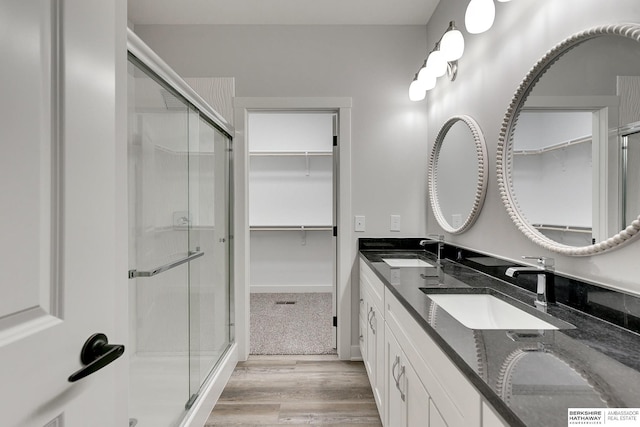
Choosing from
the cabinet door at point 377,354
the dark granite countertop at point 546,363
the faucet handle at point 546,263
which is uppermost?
the faucet handle at point 546,263

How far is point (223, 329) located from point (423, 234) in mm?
1709

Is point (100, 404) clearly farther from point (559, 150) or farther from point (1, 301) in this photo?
point (559, 150)

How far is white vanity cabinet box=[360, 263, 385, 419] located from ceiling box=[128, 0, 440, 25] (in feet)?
6.25

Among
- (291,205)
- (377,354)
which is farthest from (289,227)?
(377,354)

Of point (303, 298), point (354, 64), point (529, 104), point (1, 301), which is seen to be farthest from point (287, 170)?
point (1, 301)

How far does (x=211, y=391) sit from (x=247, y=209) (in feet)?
4.12

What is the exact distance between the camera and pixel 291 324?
123 inches

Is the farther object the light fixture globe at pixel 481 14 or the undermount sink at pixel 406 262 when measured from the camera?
the undermount sink at pixel 406 262

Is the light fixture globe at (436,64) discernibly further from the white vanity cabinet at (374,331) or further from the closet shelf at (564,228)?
the white vanity cabinet at (374,331)

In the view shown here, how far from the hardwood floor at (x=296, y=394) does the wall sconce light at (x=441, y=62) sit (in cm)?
209

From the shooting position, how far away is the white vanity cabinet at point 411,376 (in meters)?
0.69

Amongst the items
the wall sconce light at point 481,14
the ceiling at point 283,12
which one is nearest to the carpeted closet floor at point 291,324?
the wall sconce light at point 481,14

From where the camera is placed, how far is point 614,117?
3.06ft

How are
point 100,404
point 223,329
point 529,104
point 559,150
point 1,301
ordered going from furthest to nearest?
point 223,329, point 529,104, point 559,150, point 100,404, point 1,301
